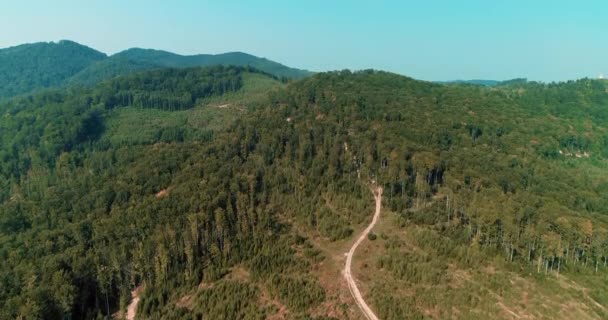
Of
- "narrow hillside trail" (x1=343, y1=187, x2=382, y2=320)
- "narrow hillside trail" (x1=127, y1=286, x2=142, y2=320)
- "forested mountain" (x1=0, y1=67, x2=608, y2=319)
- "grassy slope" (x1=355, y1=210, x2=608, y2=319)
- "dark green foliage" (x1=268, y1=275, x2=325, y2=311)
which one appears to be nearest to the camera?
"grassy slope" (x1=355, y1=210, x2=608, y2=319)

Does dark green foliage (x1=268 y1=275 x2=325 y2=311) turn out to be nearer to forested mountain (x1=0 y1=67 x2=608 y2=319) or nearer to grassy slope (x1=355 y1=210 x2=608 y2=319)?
forested mountain (x1=0 y1=67 x2=608 y2=319)

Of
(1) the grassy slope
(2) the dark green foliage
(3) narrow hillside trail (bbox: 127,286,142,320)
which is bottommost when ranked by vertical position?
(3) narrow hillside trail (bbox: 127,286,142,320)

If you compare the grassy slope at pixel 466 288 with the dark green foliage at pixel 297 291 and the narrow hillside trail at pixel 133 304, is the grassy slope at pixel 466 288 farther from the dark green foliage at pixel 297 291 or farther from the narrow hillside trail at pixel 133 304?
the narrow hillside trail at pixel 133 304

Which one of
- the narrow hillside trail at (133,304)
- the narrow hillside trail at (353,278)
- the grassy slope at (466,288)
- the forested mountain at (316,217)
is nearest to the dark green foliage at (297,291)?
the forested mountain at (316,217)

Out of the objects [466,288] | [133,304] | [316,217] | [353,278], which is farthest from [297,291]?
[133,304]

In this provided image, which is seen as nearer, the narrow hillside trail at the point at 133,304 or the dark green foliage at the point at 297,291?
the dark green foliage at the point at 297,291

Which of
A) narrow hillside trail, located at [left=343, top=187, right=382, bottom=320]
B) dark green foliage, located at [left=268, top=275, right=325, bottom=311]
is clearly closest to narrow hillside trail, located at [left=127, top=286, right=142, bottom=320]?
dark green foliage, located at [left=268, top=275, right=325, bottom=311]

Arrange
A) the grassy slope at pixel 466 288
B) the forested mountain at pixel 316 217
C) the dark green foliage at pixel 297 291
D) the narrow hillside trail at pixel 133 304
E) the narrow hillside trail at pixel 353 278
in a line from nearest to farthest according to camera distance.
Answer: the grassy slope at pixel 466 288, the narrow hillside trail at pixel 353 278, the dark green foliage at pixel 297 291, the forested mountain at pixel 316 217, the narrow hillside trail at pixel 133 304

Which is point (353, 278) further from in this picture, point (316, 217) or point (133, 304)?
point (133, 304)

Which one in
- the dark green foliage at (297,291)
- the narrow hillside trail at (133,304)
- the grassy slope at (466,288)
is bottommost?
the narrow hillside trail at (133,304)
